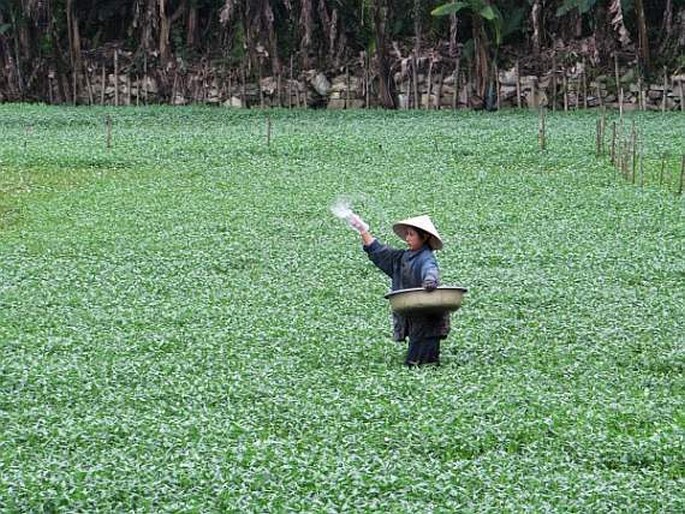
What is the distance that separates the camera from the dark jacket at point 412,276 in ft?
36.0

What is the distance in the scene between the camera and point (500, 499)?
7898mm

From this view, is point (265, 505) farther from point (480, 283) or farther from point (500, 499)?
point (480, 283)

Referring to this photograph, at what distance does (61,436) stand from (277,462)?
61.1 inches

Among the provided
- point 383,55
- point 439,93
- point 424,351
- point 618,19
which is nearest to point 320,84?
point 383,55

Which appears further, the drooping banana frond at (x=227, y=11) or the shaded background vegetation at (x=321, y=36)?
the drooping banana frond at (x=227, y=11)

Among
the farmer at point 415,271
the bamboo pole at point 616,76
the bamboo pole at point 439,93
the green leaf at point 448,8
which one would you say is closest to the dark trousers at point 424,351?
the farmer at point 415,271

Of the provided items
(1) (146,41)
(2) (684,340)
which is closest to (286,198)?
(2) (684,340)

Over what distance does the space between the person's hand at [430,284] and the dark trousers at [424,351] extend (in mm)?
541

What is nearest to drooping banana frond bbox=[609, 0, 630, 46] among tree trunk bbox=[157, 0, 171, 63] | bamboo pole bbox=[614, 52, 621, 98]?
bamboo pole bbox=[614, 52, 621, 98]

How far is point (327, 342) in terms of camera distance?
12.2m

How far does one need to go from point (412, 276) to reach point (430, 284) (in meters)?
0.45

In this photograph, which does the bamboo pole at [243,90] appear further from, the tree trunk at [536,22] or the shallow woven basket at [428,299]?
the shallow woven basket at [428,299]

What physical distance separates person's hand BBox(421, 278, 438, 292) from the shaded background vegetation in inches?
980

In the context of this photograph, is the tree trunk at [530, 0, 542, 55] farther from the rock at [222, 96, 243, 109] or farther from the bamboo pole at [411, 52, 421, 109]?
the rock at [222, 96, 243, 109]
